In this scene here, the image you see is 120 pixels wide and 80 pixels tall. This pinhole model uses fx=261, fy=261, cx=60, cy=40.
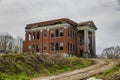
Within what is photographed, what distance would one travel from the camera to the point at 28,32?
63438 millimetres

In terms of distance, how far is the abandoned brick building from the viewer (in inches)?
2237

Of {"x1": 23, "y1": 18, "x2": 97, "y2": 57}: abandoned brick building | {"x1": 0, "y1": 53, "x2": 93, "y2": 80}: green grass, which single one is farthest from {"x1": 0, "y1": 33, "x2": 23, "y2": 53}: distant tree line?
{"x1": 0, "y1": 53, "x2": 93, "y2": 80}: green grass

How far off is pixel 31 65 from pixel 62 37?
2551 cm

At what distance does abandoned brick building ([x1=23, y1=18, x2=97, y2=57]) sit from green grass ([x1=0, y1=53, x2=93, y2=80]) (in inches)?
714

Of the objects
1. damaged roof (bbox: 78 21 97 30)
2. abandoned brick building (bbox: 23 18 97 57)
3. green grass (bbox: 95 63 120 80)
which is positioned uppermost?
damaged roof (bbox: 78 21 97 30)

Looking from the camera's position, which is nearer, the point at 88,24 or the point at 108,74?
the point at 108,74

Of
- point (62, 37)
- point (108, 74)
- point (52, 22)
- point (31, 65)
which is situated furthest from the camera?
point (52, 22)

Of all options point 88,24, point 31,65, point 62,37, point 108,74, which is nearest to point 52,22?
point 62,37

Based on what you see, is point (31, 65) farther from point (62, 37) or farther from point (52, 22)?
point (52, 22)

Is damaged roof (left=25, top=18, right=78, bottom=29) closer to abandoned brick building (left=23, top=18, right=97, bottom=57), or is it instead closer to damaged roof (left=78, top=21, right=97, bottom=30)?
abandoned brick building (left=23, top=18, right=97, bottom=57)

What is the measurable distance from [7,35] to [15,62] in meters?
53.7

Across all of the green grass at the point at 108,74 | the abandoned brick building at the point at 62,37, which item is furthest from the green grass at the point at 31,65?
the abandoned brick building at the point at 62,37

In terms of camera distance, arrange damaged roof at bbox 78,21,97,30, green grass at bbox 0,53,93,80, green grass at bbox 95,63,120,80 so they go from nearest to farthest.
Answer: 1. green grass at bbox 95,63,120,80
2. green grass at bbox 0,53,93,80
3. damaged roof at bbox 78,21,97,30

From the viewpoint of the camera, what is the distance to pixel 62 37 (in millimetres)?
57094
